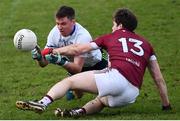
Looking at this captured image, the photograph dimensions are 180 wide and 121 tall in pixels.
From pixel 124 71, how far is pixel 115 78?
14 centimetres

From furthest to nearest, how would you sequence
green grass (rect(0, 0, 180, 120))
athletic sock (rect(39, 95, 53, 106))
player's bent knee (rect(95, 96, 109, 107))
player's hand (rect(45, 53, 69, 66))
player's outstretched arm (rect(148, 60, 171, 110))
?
green grass (rect(0, 0, 180, 120)) → player's outstretched arm (rect(148, 60, 171, 110)) → player's bent knee (rect(95, 96, 109, 107)) → player's hand (rect(45, 53, 69, 66)) → athletic sock (rect(39, 95, 53, 106))

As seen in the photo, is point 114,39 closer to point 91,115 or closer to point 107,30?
point 91,115

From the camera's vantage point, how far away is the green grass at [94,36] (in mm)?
7746

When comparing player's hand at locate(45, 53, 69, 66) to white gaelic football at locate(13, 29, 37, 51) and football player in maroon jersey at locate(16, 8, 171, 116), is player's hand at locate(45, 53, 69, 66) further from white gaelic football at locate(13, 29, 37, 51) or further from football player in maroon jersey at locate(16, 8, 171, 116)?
white gaelic football at locate(13, 29, 37, 51)

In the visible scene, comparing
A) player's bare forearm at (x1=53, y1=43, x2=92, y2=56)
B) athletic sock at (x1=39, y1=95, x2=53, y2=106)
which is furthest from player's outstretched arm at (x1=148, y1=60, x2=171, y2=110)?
athletic sock at (x1=39, y1=95, x2=53, y2=106)

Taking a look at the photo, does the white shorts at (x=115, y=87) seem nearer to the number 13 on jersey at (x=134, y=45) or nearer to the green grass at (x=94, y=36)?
the green grass at (x=94, y=36)

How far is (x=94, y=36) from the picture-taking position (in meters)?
13.7

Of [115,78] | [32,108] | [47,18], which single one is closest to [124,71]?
[115,78]

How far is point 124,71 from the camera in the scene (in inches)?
275

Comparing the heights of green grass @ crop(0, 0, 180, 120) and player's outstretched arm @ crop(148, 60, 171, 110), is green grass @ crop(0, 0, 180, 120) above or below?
below

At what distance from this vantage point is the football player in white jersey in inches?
297

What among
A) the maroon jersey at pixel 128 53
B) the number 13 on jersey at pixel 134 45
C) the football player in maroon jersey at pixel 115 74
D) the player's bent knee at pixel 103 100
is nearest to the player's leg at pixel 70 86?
the football player in maroon jersey at pixel 115 74

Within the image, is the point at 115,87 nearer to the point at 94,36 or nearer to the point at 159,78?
the point at 159,78

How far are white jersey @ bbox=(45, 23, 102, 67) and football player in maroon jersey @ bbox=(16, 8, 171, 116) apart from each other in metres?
0.54
